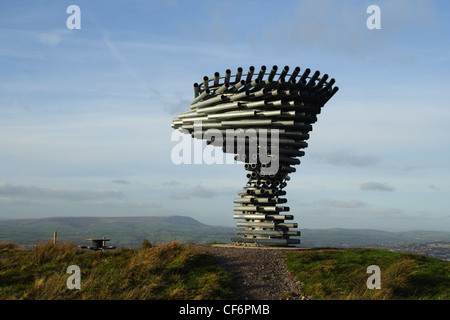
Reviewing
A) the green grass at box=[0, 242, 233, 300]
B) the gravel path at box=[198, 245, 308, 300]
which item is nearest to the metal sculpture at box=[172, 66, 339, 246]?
the gravel path at box=[198, 245, 308, 300]

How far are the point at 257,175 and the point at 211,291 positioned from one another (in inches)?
427

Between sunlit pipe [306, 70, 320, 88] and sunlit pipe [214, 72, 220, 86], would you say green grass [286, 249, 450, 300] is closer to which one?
sunlit pipe [306, 70, 320, 88]

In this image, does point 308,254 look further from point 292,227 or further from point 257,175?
point 257,175

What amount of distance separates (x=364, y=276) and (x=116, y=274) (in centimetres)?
839

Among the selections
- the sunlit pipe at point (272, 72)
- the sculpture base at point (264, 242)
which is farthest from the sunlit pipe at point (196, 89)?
the sculpture base at point (264, 242)

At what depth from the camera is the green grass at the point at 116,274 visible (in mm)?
14234

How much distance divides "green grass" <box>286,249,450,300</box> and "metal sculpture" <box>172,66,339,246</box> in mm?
4546

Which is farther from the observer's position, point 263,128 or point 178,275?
point 263,128

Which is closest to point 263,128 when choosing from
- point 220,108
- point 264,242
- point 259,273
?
point 220,108

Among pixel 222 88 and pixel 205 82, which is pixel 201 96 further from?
pixel 222 88

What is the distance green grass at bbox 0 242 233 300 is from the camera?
1423 cm

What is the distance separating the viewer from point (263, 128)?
925 inches

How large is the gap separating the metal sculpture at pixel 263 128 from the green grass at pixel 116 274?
6.21 metres
